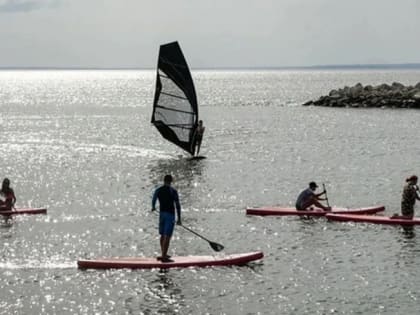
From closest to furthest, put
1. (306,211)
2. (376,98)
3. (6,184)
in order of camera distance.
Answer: (6,184), (306,211), (376,98)

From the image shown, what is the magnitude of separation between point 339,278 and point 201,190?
18.7m

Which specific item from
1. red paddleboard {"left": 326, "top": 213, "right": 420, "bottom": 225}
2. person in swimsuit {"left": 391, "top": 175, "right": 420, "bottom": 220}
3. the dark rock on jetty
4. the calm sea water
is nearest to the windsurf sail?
the calm sea water

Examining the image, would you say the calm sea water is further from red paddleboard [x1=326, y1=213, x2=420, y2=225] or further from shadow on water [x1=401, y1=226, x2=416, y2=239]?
red paddleboard [x1=326, y1=213, x2=420, y2=225]

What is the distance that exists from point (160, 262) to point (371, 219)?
429 inches

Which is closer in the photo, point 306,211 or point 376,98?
point 306,211

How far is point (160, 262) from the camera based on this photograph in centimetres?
Result: 2422

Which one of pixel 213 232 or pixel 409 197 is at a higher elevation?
pixel 409 197

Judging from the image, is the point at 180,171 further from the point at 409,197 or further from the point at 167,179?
the point at 167,179

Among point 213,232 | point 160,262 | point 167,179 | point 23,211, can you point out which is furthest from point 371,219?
point 23,211

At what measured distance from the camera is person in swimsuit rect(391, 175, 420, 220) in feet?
98.2

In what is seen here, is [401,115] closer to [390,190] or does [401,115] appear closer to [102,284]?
[390,190]

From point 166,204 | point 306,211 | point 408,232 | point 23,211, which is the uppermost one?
point 166,204

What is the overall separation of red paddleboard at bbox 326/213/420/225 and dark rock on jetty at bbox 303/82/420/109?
82506 mm

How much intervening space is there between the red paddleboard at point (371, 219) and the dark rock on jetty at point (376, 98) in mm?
82506
